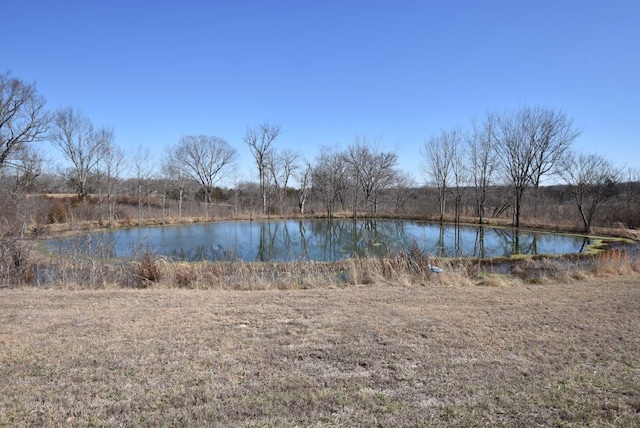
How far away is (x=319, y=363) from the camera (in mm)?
3771

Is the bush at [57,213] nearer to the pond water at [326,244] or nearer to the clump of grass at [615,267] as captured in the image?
the pond water at [326,244]

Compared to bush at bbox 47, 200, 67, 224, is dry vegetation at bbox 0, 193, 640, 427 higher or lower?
lower

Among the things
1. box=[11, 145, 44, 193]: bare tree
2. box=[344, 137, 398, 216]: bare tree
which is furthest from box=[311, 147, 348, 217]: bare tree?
box=[11, 145, 44, 193]: bare tree

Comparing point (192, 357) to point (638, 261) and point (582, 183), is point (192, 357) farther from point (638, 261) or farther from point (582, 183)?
point (582, 183)

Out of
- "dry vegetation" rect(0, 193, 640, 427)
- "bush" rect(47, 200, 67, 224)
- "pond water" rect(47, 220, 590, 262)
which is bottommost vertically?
"pond water" rect(47, 220, 590, 262)

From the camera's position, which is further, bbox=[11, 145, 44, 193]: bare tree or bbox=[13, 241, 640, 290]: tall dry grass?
bbox=[11, 145, 44, 193]: bare tree

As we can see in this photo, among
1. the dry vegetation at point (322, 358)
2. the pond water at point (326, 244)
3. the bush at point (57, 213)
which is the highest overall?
the bush at point (57, 213)

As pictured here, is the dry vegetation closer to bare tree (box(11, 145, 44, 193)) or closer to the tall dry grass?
the tall dry grass

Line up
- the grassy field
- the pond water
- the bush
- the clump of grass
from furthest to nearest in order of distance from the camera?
the bush
the pond water
the clump of grass
the grassy field

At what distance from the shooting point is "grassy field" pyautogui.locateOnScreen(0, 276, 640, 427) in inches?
111

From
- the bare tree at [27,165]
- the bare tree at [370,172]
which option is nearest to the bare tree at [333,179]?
the bare tree at [370,172]

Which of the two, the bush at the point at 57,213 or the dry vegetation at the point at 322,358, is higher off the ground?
the bush at the point at 57,213

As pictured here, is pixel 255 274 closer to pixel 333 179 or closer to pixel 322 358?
pixel 322 358

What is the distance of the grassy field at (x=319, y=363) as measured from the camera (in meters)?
2.81
